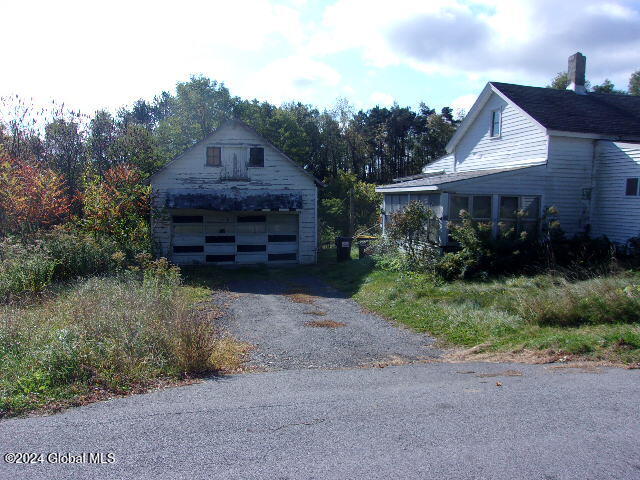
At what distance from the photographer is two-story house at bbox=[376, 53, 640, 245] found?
649 inches

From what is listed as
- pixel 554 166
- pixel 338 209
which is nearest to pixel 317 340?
pixel 554 166

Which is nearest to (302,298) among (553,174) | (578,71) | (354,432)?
(553,174)

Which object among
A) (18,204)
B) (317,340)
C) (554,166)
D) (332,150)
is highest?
(332,150)

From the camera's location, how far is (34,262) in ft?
43.7

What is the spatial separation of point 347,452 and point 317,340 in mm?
5798

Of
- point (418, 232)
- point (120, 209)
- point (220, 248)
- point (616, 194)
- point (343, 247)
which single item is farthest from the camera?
point (343, 247)

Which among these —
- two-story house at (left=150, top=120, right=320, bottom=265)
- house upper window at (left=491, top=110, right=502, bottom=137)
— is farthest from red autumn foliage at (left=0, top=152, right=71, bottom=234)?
house upper window at (left=491, top=110, right=502, bottom=137)

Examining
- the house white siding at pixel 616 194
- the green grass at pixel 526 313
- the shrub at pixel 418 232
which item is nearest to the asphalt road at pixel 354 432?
the green grass at pixel 526 313

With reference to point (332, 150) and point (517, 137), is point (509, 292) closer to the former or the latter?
point (517, 137)

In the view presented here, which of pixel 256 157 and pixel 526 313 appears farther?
pixel 256 157

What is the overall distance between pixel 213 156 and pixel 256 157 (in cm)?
167

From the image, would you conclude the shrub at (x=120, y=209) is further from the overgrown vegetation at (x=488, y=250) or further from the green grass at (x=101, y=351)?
A: the green grass at (x=101, y=351)

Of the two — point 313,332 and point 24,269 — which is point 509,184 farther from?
point 24,269

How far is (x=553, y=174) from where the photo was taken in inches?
680
